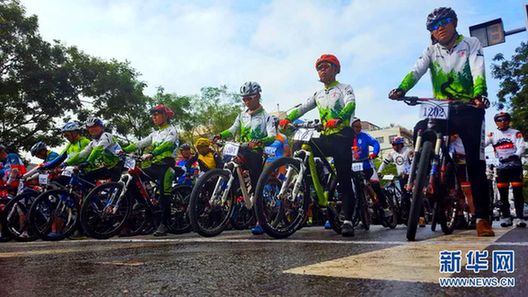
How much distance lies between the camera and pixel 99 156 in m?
6.73

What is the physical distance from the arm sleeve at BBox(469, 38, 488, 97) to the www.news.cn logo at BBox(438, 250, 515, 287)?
5.15ft

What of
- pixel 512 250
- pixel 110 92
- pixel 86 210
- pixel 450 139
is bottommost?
pixel 512 250

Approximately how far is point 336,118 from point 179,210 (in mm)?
3300

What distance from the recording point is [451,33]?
154 inches

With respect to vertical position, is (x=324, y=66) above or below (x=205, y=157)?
above

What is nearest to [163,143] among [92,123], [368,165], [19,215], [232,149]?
[92,123]

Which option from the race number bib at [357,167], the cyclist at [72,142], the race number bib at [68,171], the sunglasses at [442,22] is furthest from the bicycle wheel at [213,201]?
the cyclist at [72,142]

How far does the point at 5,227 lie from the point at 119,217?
2206 mm

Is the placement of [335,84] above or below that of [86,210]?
above

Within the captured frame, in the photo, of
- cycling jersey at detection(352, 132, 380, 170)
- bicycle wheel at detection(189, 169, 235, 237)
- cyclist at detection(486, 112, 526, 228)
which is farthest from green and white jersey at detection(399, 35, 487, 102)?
cyclist at detection(486, 112, 526, 228)

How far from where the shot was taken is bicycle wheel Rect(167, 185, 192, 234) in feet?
22.6

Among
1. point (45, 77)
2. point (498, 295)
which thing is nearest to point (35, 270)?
point (498, 295)

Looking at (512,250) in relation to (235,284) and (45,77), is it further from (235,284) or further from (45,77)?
(45,77)

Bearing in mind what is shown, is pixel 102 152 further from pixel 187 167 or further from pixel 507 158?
pixel 507 158
